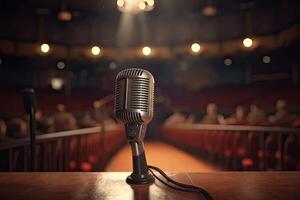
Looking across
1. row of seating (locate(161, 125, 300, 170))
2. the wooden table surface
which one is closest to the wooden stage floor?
row of seating (locate(161, 125, 300, 170))

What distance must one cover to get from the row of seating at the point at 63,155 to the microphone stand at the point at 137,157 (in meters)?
1.53

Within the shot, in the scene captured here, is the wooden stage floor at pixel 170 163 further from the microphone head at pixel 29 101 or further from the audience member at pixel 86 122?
the microphone head at pixel 29 101

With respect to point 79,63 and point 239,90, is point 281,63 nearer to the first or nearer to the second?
point 239,90

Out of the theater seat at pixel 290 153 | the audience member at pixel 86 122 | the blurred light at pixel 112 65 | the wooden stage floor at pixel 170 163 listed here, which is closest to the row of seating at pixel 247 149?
the theater seat at pixel 290 153

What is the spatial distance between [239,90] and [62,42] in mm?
8097

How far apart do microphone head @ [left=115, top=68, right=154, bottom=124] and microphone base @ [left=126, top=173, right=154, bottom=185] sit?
0.22m

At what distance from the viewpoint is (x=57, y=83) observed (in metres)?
15.7

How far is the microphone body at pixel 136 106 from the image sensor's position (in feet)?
3.94

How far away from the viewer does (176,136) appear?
8.32 metres

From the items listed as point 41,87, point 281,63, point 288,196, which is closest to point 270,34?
point 281,63

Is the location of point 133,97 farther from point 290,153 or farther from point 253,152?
point 253,152

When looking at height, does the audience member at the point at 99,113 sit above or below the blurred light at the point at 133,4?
below

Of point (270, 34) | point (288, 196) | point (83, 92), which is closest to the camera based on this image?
point (288, 196)

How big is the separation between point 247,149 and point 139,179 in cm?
361
